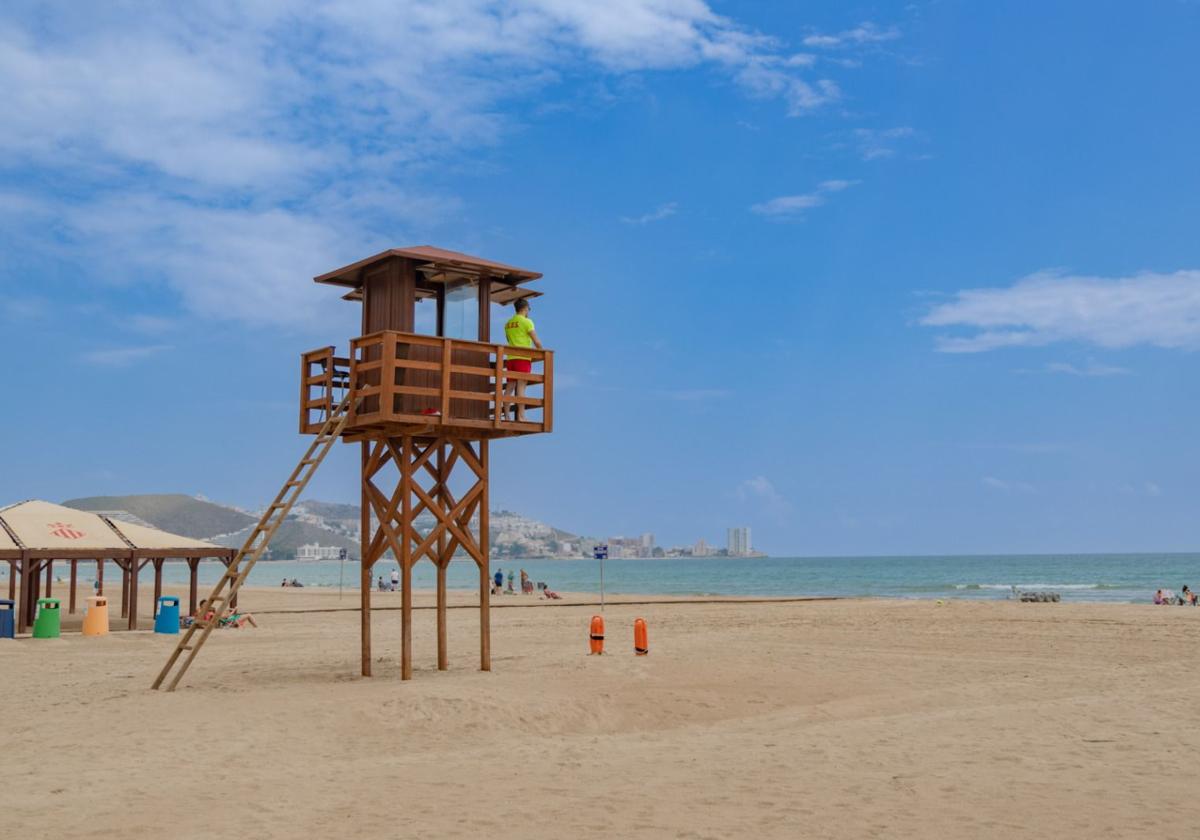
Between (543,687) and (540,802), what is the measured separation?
20.4 feet

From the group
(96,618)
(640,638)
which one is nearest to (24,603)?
(96,618)

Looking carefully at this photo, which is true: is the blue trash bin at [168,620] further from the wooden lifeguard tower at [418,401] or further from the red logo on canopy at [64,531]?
the wooden lifeguard tower at [418,401]

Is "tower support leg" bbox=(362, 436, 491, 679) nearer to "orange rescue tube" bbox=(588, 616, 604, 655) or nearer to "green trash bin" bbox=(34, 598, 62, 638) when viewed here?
"orange rescue tube" bbox=(588, 616, 604, 655)

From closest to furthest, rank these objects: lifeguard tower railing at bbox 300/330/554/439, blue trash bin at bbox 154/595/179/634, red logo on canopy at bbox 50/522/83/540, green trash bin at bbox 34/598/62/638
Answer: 1. lifeguard tower railing at bbox 300/330/554/439
2. green trash bin at bbox 34/598/62/638
3. blue trash bin at bbox 154/595/179/634
4. red logo on canopy at bbox 50/522/83/540

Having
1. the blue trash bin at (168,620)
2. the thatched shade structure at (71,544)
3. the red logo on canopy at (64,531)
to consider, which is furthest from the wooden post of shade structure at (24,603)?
the blue trash bin at (168,620)

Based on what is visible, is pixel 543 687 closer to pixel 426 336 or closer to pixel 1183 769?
pixel 426 336

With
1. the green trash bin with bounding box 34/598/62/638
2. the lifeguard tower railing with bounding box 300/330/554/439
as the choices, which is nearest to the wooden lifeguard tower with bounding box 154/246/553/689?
the lifeguard tower railing with bounding box 300/330/554/439

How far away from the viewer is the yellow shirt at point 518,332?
1688cm

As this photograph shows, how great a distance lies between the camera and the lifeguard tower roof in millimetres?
16422

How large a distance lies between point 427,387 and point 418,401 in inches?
9.9

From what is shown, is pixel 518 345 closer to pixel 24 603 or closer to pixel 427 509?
pixel 427 509

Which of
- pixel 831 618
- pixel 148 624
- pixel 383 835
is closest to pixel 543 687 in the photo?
pixel 383 835

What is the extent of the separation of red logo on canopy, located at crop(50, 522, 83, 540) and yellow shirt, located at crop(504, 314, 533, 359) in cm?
1653

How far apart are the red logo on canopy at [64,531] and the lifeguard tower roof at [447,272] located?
560 inches
